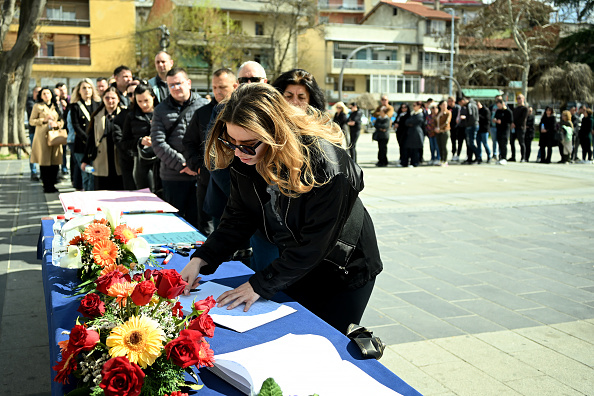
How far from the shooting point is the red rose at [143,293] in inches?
67.2

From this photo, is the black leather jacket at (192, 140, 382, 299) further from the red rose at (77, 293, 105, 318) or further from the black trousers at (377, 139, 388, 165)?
the black trousers at (377, 139, 388, 165)

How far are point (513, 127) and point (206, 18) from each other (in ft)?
104

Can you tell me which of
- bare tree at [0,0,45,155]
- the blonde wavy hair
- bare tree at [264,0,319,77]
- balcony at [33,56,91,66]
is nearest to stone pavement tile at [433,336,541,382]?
the blonde wavy hair

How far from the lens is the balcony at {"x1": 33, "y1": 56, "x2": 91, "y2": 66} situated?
47312mm

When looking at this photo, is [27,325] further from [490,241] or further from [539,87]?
[539,87]

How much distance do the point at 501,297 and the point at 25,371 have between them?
3.46 metres

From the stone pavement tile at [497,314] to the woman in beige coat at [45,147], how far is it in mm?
8261

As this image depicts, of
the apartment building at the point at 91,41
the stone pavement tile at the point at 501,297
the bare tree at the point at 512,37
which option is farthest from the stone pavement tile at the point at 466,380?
the apartment building at the point at 91,41

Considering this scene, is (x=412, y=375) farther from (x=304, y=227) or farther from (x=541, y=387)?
(x=304, y=227)

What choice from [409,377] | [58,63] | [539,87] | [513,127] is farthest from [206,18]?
[409,377]

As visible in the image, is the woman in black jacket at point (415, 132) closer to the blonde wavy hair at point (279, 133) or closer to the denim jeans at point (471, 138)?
the denim jeans at point (471, 138)

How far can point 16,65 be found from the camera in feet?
58.3

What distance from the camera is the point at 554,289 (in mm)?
5066

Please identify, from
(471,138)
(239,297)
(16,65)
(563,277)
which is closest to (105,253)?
(239,297)
